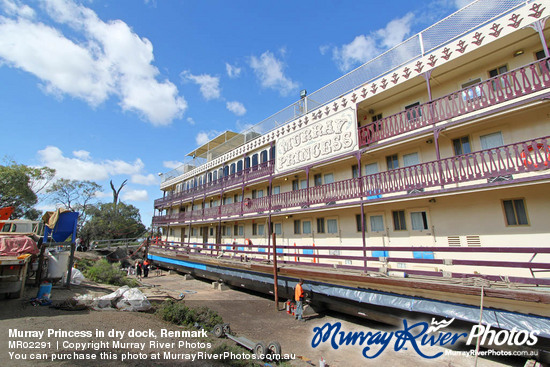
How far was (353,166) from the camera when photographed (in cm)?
1538

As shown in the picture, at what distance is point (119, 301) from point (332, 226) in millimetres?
11776

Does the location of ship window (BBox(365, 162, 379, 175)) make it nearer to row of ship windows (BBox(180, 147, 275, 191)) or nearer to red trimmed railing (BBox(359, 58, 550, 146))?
red trimmed railing (BBox(359, 58, 550, 146))

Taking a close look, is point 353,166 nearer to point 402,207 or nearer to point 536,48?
point 402,207

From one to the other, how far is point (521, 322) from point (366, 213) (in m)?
8.61

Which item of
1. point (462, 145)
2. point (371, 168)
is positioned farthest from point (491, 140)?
point (371, 168)

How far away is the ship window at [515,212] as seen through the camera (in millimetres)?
9453

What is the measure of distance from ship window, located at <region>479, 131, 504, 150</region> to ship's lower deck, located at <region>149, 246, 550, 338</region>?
636 centimetres

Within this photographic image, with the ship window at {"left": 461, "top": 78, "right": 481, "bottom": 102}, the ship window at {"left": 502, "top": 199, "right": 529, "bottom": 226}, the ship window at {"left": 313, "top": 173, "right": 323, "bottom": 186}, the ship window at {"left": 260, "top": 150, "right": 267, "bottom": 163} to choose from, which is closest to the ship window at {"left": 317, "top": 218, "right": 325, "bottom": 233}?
the ship window at {"left": 313, "top": 173, "right": 323, "bottom": 186}

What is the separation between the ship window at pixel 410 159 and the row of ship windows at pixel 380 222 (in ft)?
8.37

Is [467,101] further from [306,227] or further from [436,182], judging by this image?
[306,227]

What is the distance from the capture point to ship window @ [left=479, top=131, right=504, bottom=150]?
10.4 metres

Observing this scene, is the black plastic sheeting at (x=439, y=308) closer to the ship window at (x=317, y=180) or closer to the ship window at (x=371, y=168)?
the ship window at (x=371, y=168)

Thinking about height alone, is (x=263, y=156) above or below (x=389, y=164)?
above

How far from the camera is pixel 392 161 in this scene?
543 inches
